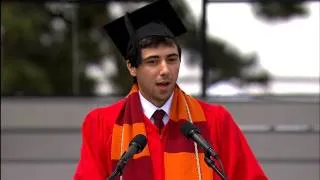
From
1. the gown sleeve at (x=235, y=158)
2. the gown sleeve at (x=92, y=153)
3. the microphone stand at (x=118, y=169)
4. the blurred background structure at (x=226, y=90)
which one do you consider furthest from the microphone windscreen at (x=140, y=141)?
the blurred background structure at (x=226, y=90)

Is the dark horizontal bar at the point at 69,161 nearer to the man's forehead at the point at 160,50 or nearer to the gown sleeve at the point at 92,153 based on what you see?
the gown sleeve at the point at 92,153

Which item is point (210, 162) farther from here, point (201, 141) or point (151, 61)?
point (151, 61)

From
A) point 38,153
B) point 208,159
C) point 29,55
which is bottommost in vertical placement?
point 38,153

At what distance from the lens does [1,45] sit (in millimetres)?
7410

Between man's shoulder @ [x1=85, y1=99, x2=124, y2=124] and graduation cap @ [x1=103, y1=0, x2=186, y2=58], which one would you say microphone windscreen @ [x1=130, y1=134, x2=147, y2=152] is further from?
graduation cap @ [x1=103, y1=0, x2=186, y2=58]

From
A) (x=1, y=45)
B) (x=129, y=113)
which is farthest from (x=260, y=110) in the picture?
(x=129, y=113)

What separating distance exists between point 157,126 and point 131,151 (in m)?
0.34

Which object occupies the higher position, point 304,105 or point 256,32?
point 256,32

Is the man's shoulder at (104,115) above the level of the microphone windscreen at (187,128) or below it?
above

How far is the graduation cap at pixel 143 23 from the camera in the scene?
2.74m

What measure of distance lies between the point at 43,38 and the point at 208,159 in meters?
7.39

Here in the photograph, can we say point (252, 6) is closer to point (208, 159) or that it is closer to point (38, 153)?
point (38, 153)

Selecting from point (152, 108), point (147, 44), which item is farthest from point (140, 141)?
point (147, 44)

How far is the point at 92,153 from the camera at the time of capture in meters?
2.62
